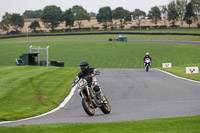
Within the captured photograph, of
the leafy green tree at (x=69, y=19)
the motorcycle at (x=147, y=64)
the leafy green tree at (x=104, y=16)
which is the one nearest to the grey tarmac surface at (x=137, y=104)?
the motorcycle at (x=147, y=64)

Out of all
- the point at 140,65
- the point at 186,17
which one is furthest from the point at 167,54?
the point at 186,17

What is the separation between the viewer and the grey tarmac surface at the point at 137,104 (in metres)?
11.4

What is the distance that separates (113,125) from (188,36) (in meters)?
80.6

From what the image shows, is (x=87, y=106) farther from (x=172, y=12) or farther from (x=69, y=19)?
(x=69, y=19)

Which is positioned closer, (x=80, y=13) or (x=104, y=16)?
(x=104, y=16)

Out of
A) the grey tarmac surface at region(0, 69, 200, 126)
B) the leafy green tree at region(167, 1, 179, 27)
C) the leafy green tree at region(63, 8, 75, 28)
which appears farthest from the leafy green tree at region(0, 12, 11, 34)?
the grey tarmac surface at region(0, 69, 200, 126)

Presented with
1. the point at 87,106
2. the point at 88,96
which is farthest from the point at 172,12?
the point at 87,106

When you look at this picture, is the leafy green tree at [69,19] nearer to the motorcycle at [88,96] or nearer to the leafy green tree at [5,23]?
the leafy green tree at [5,23]

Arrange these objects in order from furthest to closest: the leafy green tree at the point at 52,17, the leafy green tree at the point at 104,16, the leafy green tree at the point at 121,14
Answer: the leafy green tree at the point at 121,14 → the leafy green tree at the point at 104,16 → the leafy green tree at the point at 52,17

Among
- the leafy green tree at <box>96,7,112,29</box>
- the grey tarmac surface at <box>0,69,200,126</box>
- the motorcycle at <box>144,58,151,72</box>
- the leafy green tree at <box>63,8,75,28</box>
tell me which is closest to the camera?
the grey tarmac surface at <box>0,69,200,126</box>

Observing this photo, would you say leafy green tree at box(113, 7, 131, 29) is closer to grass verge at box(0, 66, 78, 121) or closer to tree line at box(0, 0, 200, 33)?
tree line at box(0, 0, 200, 33)

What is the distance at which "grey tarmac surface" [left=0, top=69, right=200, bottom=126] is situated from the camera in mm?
11414

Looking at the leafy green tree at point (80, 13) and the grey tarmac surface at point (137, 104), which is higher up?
the leafy green tree at point (80, 13)

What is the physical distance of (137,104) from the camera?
14.8m
